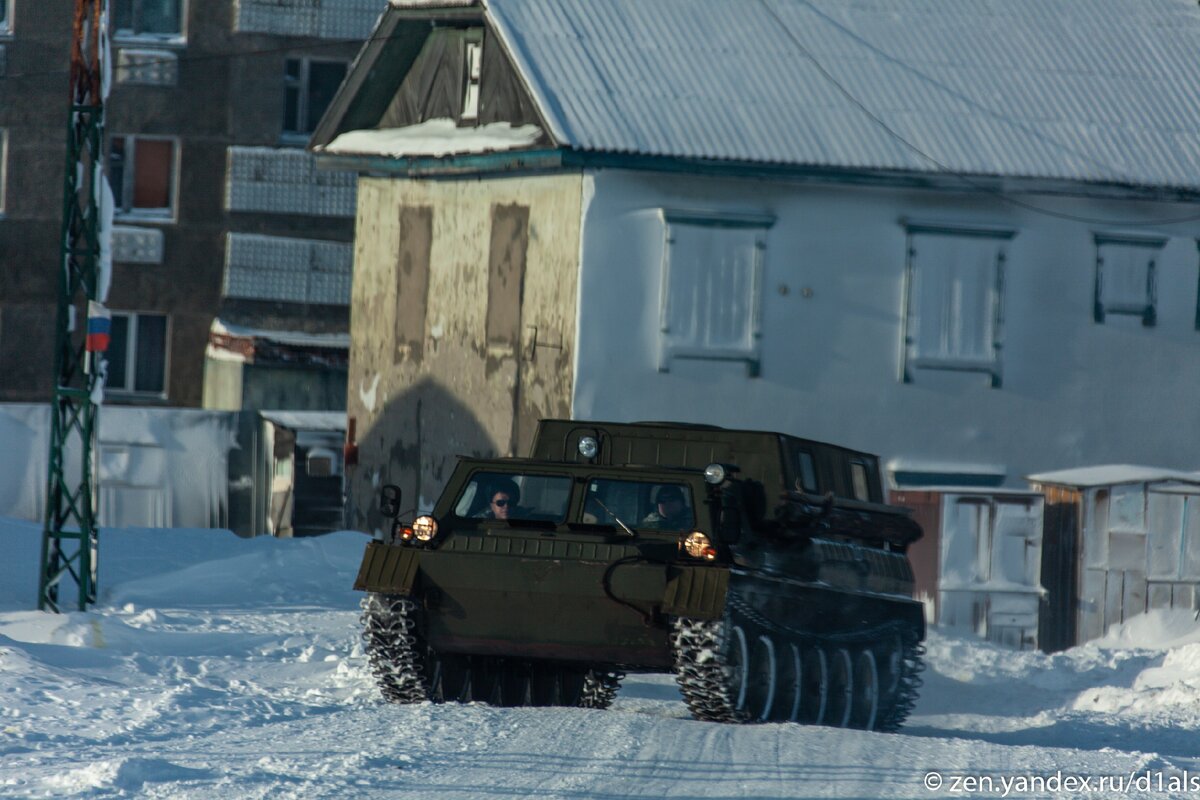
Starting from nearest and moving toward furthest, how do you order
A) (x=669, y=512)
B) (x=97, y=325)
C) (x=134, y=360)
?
(x=669, y=512), (x=97, y=325), (x=134, y=360)

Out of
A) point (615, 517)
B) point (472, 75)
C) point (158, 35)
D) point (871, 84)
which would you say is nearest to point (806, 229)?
point (871, 84)

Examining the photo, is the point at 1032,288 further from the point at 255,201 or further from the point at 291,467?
the point at 255,201

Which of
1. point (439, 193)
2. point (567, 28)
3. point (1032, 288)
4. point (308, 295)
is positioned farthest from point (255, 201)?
point (1032, 288)

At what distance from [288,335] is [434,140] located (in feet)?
36.8

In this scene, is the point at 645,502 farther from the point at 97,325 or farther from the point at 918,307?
the point at 918,307

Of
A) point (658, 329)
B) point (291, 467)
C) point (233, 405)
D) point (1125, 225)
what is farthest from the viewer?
point (233, 405)

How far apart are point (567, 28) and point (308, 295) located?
43.6 ft

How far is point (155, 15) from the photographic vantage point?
34.1 metres

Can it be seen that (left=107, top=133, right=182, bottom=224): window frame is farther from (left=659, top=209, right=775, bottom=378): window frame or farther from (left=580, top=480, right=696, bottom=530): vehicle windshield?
(left=580, top=480, right=696, bottom=530): vehicle windshield

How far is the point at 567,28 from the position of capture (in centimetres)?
2217

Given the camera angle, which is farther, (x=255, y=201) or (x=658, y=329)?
(x=255, y=201)

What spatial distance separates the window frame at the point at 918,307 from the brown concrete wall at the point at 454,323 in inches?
155

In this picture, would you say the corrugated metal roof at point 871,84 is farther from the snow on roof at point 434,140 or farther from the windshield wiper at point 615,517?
the windshield wiper at point 615,517

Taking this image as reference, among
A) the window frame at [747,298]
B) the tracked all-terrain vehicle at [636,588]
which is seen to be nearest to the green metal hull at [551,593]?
the tracked all-terrain vehicle at [636,588]
